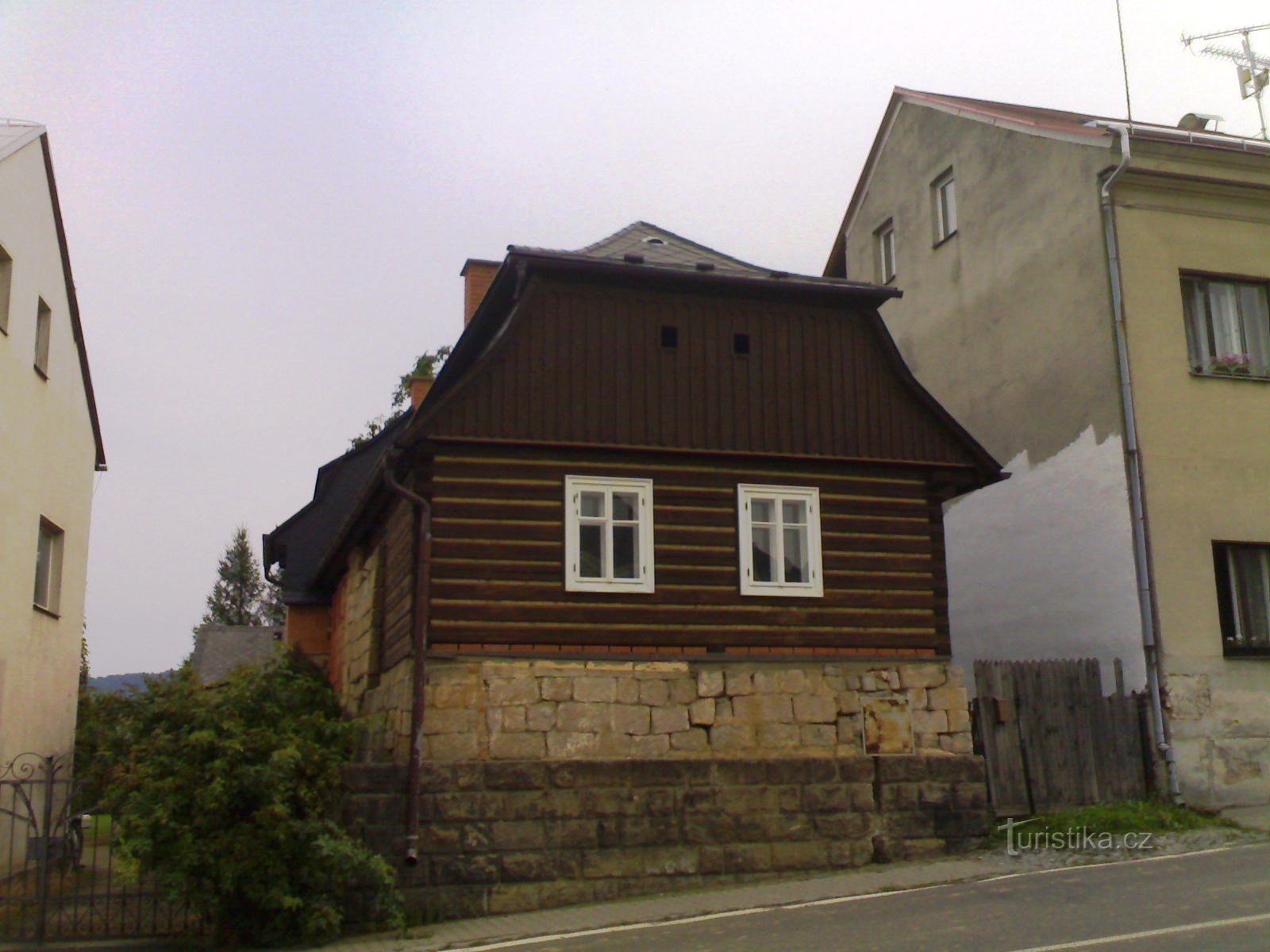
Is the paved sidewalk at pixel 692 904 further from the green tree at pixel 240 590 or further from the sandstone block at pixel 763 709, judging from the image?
the green tree at pixel 240 590

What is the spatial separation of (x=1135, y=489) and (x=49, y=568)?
1458cm

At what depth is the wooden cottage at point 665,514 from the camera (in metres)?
14.4

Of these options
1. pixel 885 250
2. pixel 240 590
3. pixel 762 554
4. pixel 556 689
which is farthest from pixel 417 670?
pixel 240 590

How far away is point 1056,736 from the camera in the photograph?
16.3 metres

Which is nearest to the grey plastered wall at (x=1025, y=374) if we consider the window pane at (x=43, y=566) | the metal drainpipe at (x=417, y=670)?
the metal drainpipe at (x=417, y=670)

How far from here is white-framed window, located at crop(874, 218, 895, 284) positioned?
2448 centimetres

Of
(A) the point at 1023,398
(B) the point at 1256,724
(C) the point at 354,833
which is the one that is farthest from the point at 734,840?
(A) the point at 1023,398

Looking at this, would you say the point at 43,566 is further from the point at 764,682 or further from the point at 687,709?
the point at 764,682

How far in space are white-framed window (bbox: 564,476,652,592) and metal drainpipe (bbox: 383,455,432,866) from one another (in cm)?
151

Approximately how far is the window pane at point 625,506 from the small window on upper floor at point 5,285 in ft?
24.6

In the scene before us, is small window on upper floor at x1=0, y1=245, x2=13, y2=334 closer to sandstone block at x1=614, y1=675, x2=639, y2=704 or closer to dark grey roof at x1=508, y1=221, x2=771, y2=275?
dark grey roof at x1=508, y1=221, x2=771, y2=275

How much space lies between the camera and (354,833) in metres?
13.2

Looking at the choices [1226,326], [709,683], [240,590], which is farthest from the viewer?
[240,590]

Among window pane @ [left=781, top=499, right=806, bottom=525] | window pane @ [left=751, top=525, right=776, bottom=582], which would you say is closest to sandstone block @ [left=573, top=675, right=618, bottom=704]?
window pane @ [left=751, top=525, right=776, bottom=582]
